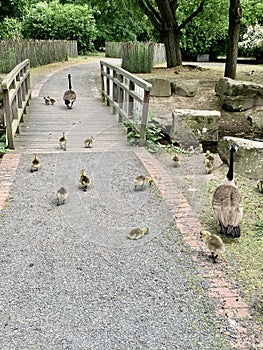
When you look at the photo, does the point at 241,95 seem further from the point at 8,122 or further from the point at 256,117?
the point at 8,122

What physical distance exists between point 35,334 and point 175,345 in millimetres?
1047

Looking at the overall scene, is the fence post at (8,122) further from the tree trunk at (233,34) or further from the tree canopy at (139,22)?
the tree canopy at (139,22)

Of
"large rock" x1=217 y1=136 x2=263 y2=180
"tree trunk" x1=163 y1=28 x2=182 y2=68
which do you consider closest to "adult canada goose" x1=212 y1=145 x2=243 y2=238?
"large rock" x1=217 y1=136 x2=263 y2=180

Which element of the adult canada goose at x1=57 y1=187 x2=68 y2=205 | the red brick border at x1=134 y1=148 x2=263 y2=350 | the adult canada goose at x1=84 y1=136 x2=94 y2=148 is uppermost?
the adult canada goose at x1=84 y1=136 x2=94 y2=148

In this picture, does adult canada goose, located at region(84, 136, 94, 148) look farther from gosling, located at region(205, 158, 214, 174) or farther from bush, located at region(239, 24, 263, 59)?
bush, located at region(239, 24, 263, 59)

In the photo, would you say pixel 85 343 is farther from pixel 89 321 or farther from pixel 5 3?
pixel 5 3

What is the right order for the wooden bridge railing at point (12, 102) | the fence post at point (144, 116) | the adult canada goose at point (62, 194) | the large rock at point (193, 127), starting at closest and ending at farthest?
the adult canada goose at point (62, 194)
the wooden bridge railing at point (12, 102)
the fence post at point (144, 116)
the large rock at point (193, 127)

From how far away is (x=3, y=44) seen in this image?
18.2 m

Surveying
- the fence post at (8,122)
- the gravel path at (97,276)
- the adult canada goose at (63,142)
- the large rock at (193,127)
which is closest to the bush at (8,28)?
the large rock at (193,127)

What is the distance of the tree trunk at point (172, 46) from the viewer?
1842 centimetres

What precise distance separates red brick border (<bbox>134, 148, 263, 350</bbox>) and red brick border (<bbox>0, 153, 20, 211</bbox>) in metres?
2.10

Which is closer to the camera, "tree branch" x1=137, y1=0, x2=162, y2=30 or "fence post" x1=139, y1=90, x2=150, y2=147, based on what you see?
"fence post" x1=139, y1=90, x2=150, y2=147

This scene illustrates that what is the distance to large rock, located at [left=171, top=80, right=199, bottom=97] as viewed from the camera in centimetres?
1333

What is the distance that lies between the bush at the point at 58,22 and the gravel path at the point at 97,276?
27.8 metres
